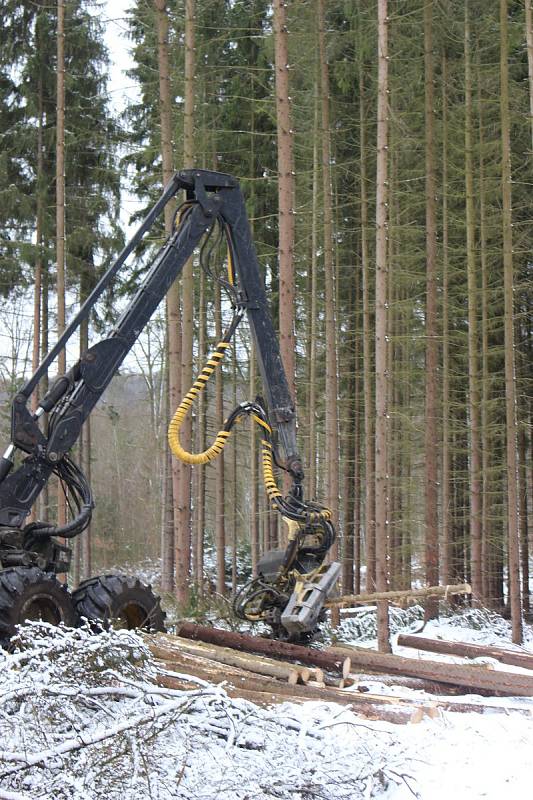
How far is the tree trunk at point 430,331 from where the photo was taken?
18.0 m

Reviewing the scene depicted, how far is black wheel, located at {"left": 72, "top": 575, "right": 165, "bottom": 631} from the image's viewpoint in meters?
7.79

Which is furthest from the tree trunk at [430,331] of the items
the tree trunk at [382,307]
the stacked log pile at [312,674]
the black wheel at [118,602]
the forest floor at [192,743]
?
the forest floor at [192,743]

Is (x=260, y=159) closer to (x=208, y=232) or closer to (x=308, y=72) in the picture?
(x=308, y=72)

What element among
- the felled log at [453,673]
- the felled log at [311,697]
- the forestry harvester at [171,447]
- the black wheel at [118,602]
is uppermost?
the forestry harvester at [171,447]

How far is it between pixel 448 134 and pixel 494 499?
9384mm

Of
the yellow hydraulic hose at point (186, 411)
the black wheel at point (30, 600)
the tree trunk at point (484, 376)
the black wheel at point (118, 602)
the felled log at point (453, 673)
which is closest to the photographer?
the black wheel at point (30, 600)

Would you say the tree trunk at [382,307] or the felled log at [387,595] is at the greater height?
the tree trunk at [382,307]

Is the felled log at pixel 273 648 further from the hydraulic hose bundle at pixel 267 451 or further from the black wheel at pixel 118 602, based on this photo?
the hydraulic hose bundle at pixel 267 451

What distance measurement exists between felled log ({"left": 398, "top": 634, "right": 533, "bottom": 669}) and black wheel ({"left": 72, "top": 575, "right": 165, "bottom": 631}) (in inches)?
164

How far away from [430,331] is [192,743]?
534 inches

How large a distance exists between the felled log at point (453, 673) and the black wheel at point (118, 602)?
190 centimetres

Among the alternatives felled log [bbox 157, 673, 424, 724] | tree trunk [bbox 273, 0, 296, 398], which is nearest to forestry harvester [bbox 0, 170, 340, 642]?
felled log [bbox 157, 673, 424, 724]

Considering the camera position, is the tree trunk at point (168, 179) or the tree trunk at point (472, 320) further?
the tree trunk at point (472, 320)

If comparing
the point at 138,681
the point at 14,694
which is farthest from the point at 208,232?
the point at 14,694
